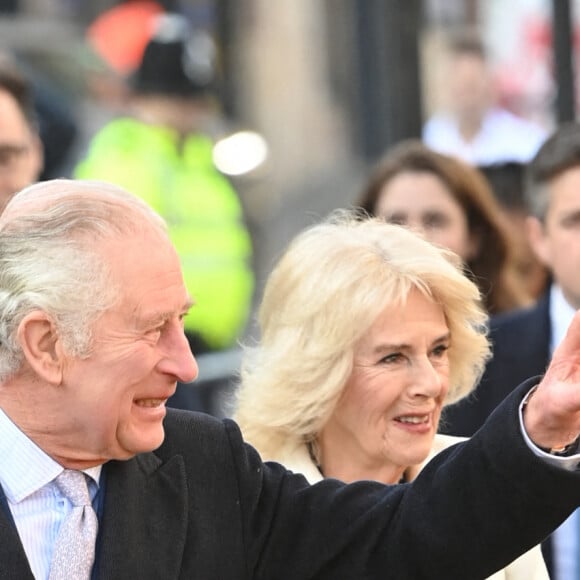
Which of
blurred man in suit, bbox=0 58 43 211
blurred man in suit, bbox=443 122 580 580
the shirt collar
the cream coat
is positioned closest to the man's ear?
the shirt collar

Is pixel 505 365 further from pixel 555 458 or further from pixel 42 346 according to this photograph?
pixel 42 346

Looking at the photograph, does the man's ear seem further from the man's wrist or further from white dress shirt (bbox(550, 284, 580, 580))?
white dress shirt (bbox(550, 284, 580, 580))

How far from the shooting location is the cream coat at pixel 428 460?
3924 millimetres

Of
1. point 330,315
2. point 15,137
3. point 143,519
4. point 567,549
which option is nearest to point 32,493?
point 143,519

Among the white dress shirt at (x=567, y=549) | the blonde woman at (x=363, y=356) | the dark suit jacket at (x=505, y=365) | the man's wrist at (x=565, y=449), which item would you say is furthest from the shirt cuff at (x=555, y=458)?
the dark suit jacket at (x=505, y=365)

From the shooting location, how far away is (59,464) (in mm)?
3230

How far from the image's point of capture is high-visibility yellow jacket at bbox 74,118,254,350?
809 centimetres

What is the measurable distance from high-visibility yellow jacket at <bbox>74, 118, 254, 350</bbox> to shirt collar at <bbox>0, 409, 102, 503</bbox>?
4707mm

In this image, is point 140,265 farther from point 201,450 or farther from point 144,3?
point 144,3

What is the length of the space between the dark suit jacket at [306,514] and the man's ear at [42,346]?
25 cm

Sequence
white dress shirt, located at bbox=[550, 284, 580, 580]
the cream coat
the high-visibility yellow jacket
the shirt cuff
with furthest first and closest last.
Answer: the high-visibility yellow jacket, white dress shirt, located at bbox=[550, 284, 580, 580], the cream coat, the shirt cuff

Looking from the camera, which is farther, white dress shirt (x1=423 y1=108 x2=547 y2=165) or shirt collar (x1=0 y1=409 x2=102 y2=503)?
white dress shirt (x1=423 y1=108 x2=547 y2=165)

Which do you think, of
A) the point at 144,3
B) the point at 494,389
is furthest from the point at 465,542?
the point at 144,3

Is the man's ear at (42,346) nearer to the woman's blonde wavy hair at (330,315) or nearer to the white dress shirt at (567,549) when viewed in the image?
the woman's blonde wavy hair at (330,315)
